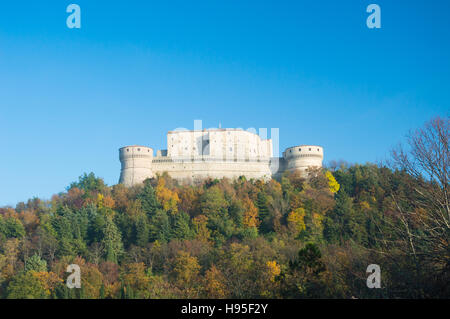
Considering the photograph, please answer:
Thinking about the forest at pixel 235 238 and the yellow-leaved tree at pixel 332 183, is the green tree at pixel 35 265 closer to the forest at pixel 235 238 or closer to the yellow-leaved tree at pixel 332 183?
the forest at pixel 235 238

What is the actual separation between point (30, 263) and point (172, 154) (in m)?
20.4

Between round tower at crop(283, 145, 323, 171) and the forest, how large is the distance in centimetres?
146

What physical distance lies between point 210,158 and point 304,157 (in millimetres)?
8550

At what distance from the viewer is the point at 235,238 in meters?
33.1

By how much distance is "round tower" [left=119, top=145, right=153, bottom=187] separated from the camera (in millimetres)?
45006

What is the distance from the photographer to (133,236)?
34.1 m

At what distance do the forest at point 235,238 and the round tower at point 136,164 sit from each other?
1470 mm

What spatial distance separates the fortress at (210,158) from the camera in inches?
1789

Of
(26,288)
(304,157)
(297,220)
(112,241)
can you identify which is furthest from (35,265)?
(304,157)

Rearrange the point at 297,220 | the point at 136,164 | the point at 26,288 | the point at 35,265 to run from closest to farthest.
Result: 1. the point at 26,288
2. the point at 35,265
3. the point at 297,220
4. the point at 136,164

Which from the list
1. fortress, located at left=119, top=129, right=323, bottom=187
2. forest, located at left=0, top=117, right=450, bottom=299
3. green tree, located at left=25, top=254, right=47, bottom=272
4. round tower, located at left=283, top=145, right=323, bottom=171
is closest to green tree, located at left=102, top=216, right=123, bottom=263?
forest, located at left=0, top=117, right=450, bottom=299

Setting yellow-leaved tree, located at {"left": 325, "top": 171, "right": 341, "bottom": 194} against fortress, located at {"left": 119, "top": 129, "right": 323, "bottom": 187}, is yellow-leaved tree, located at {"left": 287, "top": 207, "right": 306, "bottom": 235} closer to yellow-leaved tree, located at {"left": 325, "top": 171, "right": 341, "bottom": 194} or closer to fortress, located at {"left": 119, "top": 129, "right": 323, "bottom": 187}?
yellow-leaved tree, located at {"left": 325, "top": 171, "right": 341, "bottom": 194}

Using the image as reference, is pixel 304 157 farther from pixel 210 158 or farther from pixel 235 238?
pixel 235 238
